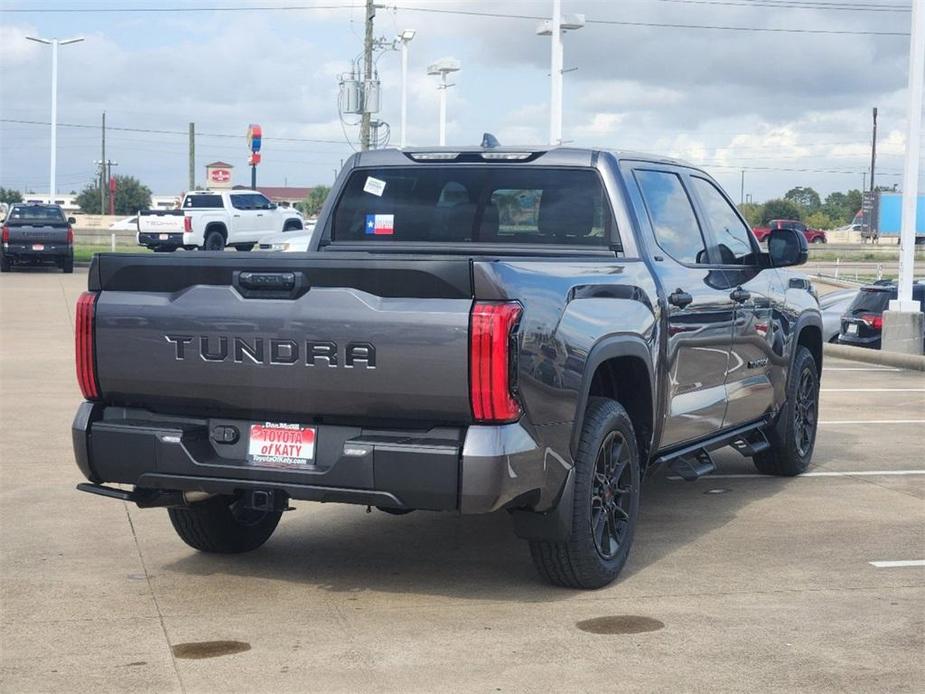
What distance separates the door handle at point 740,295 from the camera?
7.95m

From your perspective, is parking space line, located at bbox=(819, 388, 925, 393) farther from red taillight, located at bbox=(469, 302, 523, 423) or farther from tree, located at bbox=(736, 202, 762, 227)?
tree, located at bbox=(736, 202, 762, 227)

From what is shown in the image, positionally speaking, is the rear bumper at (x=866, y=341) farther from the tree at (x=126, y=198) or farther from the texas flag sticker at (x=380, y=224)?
the tree at (x=126, y=198)

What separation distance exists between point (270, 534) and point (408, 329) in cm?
224

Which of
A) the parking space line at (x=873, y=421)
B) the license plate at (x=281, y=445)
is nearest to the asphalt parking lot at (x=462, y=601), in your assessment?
the license plate at (x=281, y=445)

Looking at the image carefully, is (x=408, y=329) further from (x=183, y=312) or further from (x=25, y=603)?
(x=25, y=603)

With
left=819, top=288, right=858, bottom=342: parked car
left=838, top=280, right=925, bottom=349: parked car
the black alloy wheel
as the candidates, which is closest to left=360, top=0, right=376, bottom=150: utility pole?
left=819, top=288, right=858, bottom=342: parked car

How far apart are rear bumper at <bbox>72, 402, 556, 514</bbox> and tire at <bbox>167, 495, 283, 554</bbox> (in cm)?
72

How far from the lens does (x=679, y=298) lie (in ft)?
23.4

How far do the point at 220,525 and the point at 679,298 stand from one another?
8.44 ft

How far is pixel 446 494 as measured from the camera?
18.0 feet

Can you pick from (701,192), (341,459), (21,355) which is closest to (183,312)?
(341,459)

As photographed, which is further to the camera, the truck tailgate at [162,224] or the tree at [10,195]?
the tree at [10,195]

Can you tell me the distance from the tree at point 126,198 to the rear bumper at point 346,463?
125 meters

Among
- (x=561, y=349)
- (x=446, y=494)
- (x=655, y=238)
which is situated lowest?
(x=446, y=494)
